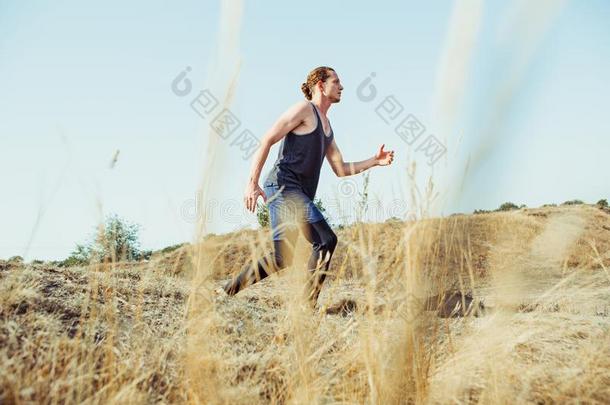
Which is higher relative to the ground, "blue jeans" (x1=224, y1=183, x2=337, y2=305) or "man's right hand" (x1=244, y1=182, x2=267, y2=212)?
"man's right hand" (x1=244, y1=182, x2=267, y2=212)

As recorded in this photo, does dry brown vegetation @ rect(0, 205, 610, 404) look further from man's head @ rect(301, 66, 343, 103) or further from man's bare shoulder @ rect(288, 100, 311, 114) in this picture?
man's head @ rect(301, 66, 343, 103)

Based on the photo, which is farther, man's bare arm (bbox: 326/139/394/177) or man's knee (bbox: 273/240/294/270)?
man's bare arm (bbox: 326/139/394/177)

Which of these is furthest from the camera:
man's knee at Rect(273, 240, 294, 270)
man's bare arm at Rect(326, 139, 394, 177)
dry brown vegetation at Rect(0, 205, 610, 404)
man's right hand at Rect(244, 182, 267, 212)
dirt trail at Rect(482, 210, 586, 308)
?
man's bare arm at Rect(326, 139, 394, 177)

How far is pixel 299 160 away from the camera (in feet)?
11.6

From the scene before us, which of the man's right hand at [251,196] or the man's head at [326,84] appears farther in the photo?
the man's head at [326,84]

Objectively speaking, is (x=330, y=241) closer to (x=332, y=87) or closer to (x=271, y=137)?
(x=271, y=137)

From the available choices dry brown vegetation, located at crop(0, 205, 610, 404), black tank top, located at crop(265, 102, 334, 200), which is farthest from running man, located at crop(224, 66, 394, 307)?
dry brown vegetation, located at crop(0, 205, 610, 404)

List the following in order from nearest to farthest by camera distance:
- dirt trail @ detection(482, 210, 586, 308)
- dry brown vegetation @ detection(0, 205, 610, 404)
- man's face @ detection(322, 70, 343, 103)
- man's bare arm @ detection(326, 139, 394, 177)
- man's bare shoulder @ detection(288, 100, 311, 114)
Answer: dry brown vegetation @ detection(0, 205, 610, 404) → dirt trail @ detection(482, 210, 586, 308) → man's bare shoulder @ detection(288, 100, 311, 114) → man's face @ detection(322, 70, 343, 103) → man's bare arm @ detection(326, 139, 394, 177)

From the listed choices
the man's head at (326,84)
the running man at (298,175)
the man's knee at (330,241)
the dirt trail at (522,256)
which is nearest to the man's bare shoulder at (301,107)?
the running man at (298,175)

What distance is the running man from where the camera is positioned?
3.36 m

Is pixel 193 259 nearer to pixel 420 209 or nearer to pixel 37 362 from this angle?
pixel 37 362

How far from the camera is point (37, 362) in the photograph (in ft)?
6.36

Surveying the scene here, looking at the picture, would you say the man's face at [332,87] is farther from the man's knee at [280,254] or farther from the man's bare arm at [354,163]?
the man's knee at [280,254]

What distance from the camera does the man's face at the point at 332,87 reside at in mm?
3736
